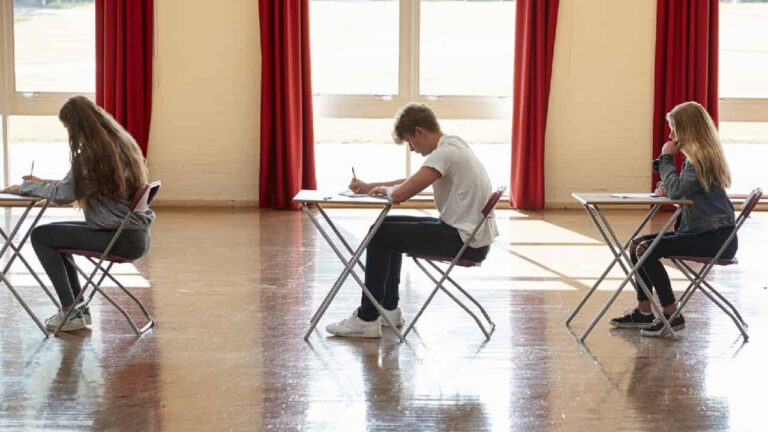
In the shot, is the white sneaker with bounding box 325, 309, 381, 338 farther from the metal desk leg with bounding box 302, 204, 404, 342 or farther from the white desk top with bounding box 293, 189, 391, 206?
the white desk top with bounding box 293, 189, 391, 206

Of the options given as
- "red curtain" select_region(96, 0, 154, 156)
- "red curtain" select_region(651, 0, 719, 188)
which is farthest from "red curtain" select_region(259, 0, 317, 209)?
"red curtain" select_region(651, 0, 719, 188)

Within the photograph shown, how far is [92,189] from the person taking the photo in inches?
168

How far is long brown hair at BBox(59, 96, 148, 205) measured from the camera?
4250mm

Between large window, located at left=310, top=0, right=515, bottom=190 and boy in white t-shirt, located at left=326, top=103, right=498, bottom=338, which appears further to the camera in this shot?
large window, located at left=310, top=0, right=515, bottom=190

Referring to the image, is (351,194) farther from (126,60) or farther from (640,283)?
(126,60)

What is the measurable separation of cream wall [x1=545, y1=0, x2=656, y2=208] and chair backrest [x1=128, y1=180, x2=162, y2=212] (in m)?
5.69

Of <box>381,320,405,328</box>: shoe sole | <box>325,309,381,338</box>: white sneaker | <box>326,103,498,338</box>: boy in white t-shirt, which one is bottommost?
<box>381,320,405,328</box>: shoe sole

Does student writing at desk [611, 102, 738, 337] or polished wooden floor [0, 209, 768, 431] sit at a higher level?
student writing at desk [611, 102, 738, 337]

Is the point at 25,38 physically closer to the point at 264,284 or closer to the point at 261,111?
the point at 261,111

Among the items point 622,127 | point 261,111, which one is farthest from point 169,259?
point 622,127

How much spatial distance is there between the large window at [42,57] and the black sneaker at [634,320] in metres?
6.27

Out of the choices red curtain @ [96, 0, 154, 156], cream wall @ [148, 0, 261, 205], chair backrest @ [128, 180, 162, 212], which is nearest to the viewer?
chair backrest @ [128, 180, 162, 212]

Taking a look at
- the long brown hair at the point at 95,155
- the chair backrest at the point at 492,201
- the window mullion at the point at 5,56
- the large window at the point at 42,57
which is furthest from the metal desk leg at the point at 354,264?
the window mullion at the point at 5,56

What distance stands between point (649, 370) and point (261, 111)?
5879 mm
